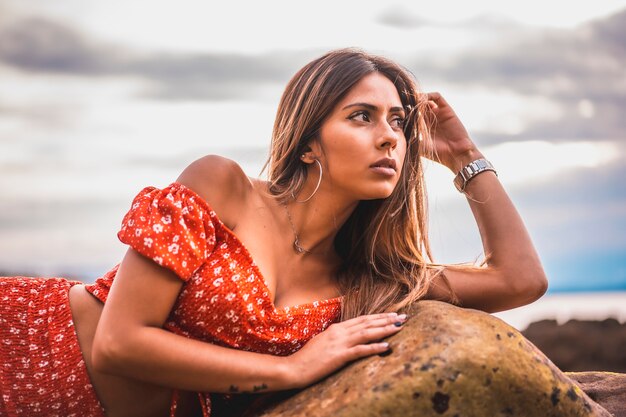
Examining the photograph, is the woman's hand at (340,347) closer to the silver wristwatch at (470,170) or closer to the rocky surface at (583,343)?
the silver wristwatch at (470,170)

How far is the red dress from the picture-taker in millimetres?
3143

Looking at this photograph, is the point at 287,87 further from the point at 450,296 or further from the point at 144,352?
the point at 144,352

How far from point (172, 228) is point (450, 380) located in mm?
1299

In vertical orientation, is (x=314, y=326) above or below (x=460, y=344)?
below

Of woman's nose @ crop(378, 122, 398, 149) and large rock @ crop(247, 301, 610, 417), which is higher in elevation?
woman's nose @ crop(378, 122, 398, 149)

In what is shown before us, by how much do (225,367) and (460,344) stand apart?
3.17 feet

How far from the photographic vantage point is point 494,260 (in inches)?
163

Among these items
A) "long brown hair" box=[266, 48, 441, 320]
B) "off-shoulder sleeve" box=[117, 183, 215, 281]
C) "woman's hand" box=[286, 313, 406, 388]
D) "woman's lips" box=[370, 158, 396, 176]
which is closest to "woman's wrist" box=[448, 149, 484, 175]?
"long brown hair" box=[266, 48, 441, 320]

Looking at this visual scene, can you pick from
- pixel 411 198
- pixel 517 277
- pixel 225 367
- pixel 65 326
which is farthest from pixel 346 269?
pixel 65 326

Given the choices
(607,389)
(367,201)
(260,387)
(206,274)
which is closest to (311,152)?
(367,201)

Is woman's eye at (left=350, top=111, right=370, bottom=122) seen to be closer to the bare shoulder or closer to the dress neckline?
the bare shoulder

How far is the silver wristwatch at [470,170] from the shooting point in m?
4.42

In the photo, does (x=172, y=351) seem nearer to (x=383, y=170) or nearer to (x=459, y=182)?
(x=383, y=170)

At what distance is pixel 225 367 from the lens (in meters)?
3.11
